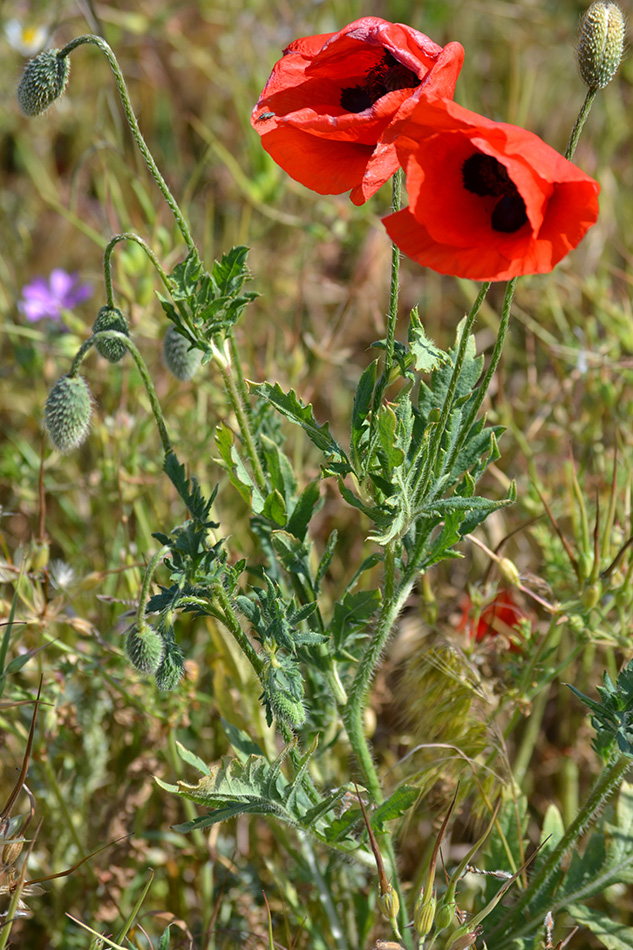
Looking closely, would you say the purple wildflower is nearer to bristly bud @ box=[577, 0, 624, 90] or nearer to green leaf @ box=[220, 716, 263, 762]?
green leaf @ box=[220, 716, 263, 762]

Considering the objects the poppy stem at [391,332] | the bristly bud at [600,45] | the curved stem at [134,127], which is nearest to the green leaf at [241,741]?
the poppy stem at [391,332]

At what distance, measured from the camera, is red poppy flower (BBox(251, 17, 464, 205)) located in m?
1.28

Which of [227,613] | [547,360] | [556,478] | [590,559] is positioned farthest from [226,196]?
[227,613]

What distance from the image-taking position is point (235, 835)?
92.3 inches

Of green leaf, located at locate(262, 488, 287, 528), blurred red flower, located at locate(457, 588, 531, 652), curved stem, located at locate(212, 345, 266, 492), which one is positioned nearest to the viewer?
curved stem, located at locate(212, 345, 266, 492)

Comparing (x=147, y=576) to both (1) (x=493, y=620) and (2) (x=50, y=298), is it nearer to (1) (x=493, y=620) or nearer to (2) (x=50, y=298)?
(1) (x=493, y=620)

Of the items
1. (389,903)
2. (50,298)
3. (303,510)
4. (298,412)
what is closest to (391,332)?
(298,412)

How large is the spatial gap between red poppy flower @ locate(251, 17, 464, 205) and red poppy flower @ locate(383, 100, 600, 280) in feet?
0.21

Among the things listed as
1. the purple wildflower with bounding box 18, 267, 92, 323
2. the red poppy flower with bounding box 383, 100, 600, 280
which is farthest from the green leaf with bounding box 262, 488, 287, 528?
the purple wildflower with bounding box 18, 267, 92, 323

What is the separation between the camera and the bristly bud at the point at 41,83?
4.74 feet

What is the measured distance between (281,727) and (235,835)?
40.7 inches

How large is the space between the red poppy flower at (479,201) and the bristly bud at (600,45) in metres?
0.22

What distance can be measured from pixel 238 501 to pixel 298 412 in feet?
3.82

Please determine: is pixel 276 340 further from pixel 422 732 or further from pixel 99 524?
pixel 422 732
